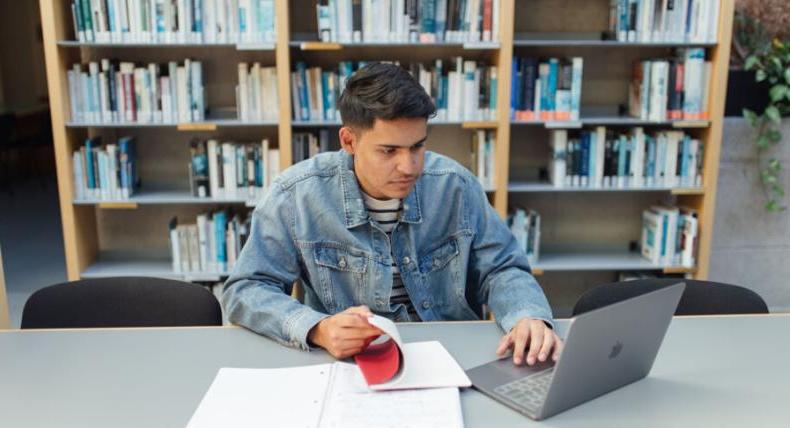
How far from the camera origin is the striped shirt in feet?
5.56

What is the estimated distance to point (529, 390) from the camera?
4.03 feet

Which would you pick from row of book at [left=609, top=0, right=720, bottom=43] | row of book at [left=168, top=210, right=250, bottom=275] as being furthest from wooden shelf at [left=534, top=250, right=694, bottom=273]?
row of book at [left=168, top=210, right=250, bottom=275]

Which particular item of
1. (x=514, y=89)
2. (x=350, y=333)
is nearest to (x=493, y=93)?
(x=514, y=89)

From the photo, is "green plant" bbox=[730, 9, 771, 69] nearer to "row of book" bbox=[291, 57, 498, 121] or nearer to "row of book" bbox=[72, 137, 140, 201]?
"row of book" bbox=[291, 57, 498, 121]

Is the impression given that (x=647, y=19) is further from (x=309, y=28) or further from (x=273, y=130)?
(x=273, y=130)

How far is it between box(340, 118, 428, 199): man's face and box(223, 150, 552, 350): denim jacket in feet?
0.31

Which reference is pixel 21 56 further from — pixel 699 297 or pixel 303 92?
pixel 699 297

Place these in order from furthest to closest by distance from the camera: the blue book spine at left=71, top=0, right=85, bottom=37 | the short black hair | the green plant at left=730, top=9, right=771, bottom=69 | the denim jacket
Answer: the green plant at left=730, top=9, right=771, bottom=69
the blue book spine at left=71, top=0, right=85, bottom=37
the denim jacket
the short black hair

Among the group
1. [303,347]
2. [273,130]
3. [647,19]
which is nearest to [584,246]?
[647,19]

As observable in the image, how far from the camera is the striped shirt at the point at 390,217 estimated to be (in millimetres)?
1695

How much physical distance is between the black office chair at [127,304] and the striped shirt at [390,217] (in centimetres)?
43

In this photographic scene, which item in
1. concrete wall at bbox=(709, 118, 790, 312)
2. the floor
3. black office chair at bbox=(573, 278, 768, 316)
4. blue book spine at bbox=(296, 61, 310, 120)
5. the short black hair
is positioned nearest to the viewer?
the short black hair

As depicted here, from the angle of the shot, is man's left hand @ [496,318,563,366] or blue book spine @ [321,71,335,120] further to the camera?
blue book spine @ [321,71,335,120]

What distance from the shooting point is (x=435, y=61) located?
3.52 metres
